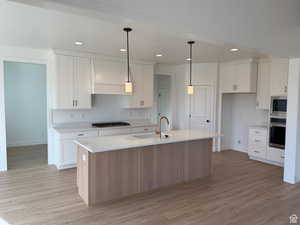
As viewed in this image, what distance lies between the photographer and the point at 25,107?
22.6ft

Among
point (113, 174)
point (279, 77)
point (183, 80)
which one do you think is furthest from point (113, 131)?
point (279, 77)

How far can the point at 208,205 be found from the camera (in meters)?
3.15

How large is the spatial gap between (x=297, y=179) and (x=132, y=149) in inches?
125

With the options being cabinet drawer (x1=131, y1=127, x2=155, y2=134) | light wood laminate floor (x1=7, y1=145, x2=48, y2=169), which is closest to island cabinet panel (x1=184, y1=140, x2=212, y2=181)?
cabinet drawer (x1=131, y1=127, x2=155, y2=134)

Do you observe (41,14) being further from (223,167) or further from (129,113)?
(223,167)

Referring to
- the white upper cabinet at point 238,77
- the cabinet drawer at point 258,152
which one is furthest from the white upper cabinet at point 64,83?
the cabinet drawer at point 258,152

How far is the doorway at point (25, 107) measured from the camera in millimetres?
6578

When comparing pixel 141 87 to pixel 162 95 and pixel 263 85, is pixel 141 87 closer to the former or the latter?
pixel 162 95

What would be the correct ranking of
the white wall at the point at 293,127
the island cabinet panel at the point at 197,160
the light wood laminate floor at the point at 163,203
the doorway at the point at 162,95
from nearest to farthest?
1. the light wood laminate floor at the point at 163,203
2. the white wall at the point at 293,127
3. the island cabinet panel at the point at 197,160
4. the doorway at the point at 162,95

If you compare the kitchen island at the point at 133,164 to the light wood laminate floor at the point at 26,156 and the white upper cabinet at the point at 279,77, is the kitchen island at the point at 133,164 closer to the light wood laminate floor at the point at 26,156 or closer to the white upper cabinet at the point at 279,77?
the white upper cabinet at the point at 279,77

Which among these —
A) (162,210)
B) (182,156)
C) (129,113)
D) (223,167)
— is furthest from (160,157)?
(129,113)

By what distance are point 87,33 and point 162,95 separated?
4.77 metres

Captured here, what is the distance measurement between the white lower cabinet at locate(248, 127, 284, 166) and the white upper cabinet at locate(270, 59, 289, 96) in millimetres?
972

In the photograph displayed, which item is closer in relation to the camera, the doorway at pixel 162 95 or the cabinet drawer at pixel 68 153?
the cabinet drawer at pixel 68 153
